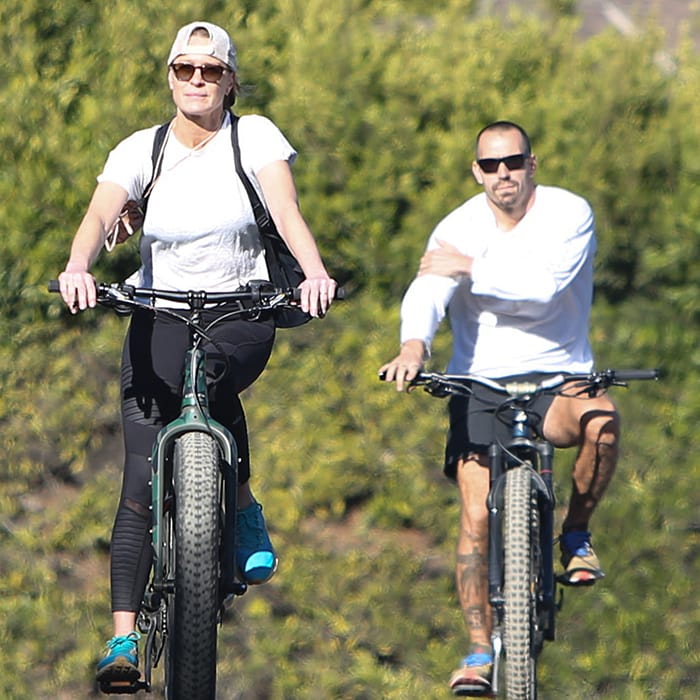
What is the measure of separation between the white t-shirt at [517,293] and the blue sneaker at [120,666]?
1667mm

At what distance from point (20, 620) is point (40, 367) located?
2.36 metres

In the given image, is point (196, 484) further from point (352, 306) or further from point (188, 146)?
point (352, 306)

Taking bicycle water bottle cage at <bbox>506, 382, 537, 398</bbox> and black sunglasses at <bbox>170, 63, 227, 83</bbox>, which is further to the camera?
bicycle water bottle cage at <bbox>506, 382, 537, 398</bbox>

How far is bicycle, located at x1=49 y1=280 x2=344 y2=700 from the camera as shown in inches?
226

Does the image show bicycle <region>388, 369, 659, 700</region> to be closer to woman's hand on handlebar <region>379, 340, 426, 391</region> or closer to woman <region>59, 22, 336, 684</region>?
woman's hand on handlebar <region>379, 340, 426, 391</region>

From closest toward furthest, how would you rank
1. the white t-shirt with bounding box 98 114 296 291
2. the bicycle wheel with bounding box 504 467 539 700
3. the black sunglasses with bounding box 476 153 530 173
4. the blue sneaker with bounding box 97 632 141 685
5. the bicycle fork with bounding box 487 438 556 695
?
the blue sneaker with bounding box 97 632 141 685 → the white t-shirt with bounding box 98 114 296 291 → the bicycle wheel with bounding box 504 467 539 700 → the bicycle fork with bounding box 487 438 556 695 → the black sunglasses with bounding box 476 153 530 173

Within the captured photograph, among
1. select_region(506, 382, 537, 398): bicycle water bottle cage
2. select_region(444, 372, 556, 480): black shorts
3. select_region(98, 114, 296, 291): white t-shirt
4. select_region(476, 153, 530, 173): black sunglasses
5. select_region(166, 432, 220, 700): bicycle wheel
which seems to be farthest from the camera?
select_region(444, 372, 556, 480): black shorts

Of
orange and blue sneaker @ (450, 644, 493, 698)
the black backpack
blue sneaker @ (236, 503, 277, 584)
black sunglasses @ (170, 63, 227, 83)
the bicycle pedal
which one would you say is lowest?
orange and blue sneaker @ (450, 644, 493, 698)

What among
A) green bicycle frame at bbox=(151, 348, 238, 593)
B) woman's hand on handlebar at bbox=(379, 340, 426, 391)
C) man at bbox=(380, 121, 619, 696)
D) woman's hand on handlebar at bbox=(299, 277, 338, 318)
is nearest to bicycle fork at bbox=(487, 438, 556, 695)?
man at bbox=(380, 121, 619, 696)

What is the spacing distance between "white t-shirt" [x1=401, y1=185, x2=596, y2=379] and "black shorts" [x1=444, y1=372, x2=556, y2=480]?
10 cm

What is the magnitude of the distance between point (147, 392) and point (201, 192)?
0.75 meters

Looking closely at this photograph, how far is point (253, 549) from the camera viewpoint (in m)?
6.31

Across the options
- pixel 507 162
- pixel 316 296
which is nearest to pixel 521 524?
pixel 316 296

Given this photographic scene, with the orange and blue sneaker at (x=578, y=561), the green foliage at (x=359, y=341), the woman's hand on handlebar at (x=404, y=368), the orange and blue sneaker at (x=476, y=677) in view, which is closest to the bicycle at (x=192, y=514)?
the woman's hand on handlebar at (x=404, y=368)
